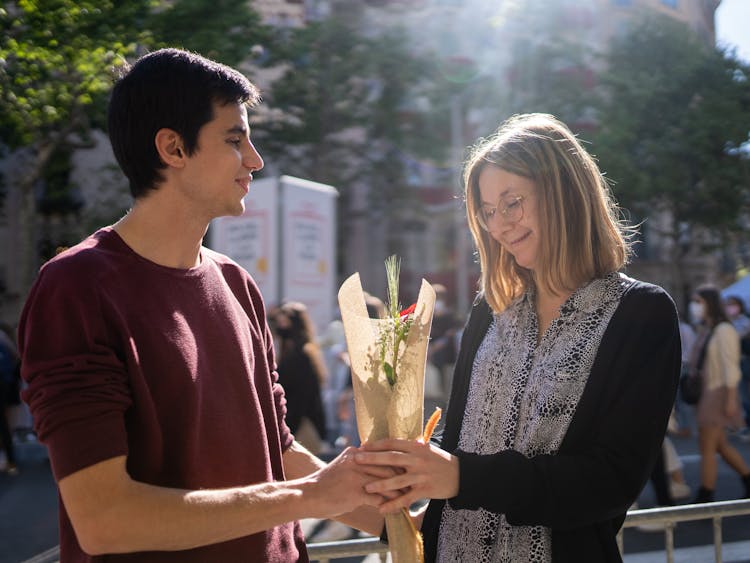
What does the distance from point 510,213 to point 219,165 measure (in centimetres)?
72

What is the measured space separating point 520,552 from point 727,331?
621cm

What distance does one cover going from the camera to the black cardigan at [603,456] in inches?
75.2

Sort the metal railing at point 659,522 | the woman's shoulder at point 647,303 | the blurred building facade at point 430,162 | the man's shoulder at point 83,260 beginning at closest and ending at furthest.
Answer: the man's shoulder at point 83,260, the woman's shoulder at point 647,303, the metal railing at point 659,522, the blurred building facade at point 430,162

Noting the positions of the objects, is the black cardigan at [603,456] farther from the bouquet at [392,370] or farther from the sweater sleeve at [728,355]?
the sweater sleeve at [728,355]

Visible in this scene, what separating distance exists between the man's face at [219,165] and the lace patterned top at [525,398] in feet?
2.47

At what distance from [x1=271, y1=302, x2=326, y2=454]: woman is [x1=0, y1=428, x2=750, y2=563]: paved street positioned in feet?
2.36

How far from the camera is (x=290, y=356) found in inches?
289

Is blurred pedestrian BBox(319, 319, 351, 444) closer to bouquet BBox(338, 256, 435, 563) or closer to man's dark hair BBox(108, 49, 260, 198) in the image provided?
bouquet BBox(338, 256, 435, 563)

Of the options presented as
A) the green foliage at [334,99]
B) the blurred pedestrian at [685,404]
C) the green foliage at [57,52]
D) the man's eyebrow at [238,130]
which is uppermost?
the green foliage at [334,99]

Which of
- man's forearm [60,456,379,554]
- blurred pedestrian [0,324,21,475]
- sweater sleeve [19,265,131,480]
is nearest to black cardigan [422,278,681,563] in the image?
man's forearm [60,456,379,554]

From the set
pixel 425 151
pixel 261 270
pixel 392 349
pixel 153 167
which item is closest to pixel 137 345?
pixel 153 167

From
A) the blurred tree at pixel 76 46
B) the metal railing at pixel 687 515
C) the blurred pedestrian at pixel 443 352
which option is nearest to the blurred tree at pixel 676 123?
the blurred tree at pixel 76 46

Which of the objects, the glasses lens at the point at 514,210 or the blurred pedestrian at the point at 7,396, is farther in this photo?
the blurred pedestrian at the point at 7,396

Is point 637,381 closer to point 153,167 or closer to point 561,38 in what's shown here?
point 153,167
